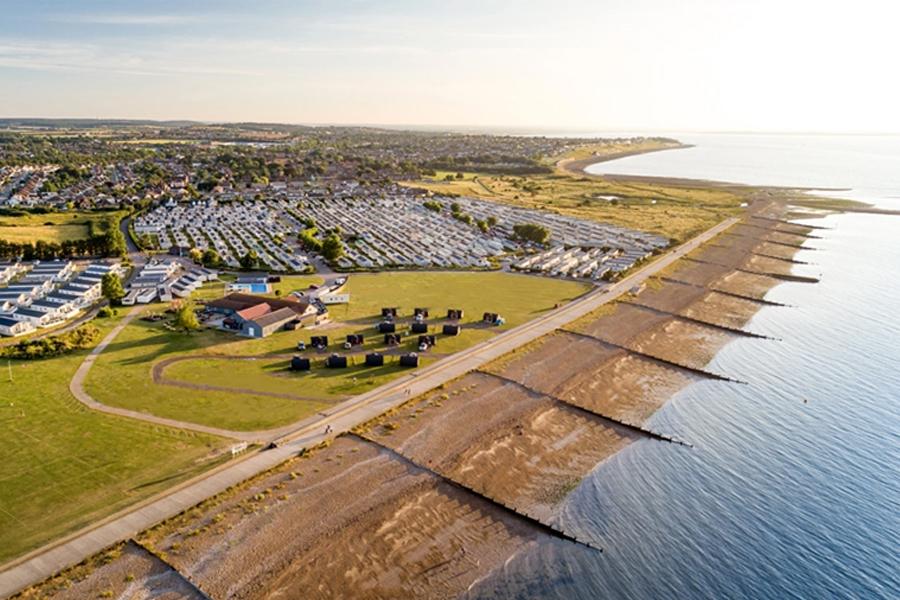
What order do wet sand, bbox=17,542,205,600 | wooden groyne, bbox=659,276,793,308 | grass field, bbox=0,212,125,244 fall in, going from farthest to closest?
1. grass field, bbox=0,212,125,244
2. wooden groyne, bbox=659,276,793,308
3. wet sand, bbox=17,542,205,600

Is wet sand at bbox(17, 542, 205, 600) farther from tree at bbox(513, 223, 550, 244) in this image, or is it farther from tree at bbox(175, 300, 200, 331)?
tree at bbox(513, 223, 550, 244)

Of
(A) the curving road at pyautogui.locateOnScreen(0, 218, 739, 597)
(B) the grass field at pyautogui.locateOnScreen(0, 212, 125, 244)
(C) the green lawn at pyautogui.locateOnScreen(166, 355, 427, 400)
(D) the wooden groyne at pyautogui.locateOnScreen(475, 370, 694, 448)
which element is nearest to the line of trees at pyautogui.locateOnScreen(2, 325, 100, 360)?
(A) the curving road at pyautogui.locateOnScreen(0, 218, 739, 597)

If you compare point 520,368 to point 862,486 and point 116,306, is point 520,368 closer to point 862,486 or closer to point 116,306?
point 862,486

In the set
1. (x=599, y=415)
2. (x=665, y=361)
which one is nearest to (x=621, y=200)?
(x=665, y=361)

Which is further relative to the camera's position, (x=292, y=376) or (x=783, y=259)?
(x=783, y=259)

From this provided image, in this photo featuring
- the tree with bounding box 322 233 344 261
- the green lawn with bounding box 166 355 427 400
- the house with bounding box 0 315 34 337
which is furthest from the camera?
the tree with bounding box 322 233 344 261

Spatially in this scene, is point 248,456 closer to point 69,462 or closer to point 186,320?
point 69,462

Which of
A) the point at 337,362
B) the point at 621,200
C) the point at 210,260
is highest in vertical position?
the point at 621,200
